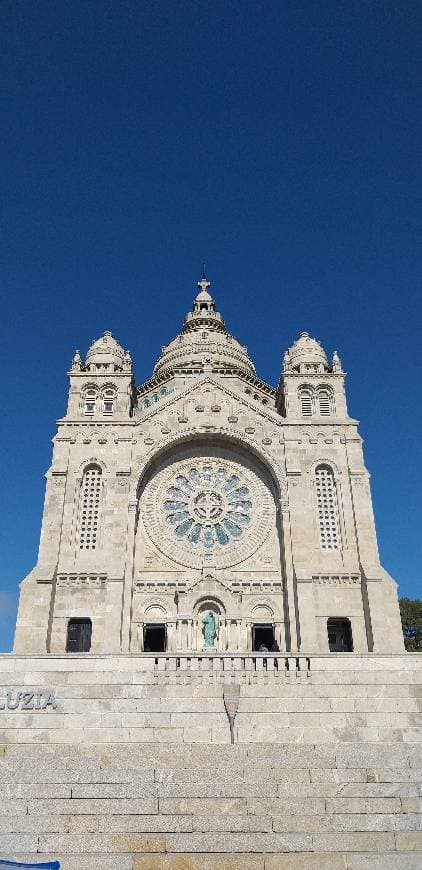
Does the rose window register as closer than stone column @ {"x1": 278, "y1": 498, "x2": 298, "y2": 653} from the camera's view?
No

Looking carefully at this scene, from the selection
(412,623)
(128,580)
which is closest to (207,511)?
(128,580)

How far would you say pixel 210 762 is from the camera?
2034cm

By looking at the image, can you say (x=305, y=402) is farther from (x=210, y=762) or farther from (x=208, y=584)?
(x=210, y=762)

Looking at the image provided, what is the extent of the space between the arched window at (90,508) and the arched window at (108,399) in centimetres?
442

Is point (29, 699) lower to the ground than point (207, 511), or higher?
lower

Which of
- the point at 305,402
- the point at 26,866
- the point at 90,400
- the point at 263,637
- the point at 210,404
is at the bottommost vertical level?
the point at 26,866

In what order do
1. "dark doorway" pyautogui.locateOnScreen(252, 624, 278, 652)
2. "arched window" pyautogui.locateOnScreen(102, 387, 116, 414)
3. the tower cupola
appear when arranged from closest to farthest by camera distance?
"dark doorway" pyautogui.locateOnScreen(252, 624, 278, 652), "arched window" pyautogui.locateOnScreen(102, 387, 116, 414), the tower cupola

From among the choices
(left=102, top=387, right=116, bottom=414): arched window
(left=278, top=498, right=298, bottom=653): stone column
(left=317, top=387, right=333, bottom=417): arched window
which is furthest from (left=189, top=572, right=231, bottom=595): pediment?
(left=317, top=387, right=333, bottom=417): arched window

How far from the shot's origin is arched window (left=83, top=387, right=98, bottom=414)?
4103 centimetres

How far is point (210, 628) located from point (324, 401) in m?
15.9

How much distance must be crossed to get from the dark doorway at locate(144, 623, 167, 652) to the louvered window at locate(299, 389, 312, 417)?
15417mm

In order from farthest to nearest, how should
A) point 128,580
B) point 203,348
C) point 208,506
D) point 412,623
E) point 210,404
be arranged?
point 412,623
point 203,348
point 210,404
point 208,506
point 128,580

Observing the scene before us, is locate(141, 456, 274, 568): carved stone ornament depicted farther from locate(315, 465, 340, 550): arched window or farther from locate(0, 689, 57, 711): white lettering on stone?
locate(0, 689, 57, 711): white lettering on stone

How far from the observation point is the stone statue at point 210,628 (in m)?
33.7
